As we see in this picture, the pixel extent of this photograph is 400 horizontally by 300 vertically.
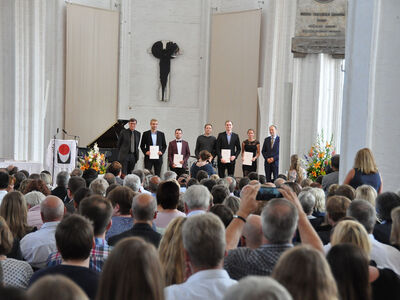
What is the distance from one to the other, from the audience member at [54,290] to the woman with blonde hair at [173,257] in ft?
5.20

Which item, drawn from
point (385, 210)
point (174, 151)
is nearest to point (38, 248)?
point (385, 210)

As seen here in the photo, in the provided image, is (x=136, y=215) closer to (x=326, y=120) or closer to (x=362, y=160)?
(x=362, y=160)

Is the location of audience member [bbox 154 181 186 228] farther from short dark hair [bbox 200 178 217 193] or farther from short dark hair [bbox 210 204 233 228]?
short dark hair [bbox 200 178 217 193]

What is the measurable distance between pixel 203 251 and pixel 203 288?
0.58 feet

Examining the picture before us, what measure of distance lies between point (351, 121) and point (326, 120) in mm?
3992

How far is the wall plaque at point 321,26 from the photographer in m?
11.9

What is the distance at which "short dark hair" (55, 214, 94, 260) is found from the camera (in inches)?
122

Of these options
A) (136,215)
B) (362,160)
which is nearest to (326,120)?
(362,160)

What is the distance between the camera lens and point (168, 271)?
3307mm

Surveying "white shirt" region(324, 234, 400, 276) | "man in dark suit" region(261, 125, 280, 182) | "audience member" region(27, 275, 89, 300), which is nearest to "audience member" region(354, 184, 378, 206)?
"white shirt" region(324, 234, 400, 276)

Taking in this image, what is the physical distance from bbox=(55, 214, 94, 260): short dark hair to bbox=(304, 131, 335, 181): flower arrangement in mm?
9078

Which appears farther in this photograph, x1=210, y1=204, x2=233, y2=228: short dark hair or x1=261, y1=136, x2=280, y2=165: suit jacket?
x1=261, y1=136, x2=280, y2=165: suit jacket

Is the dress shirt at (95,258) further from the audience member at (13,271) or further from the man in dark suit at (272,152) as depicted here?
the man in dark suit at (272,152)

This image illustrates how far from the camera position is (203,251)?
2850mm
